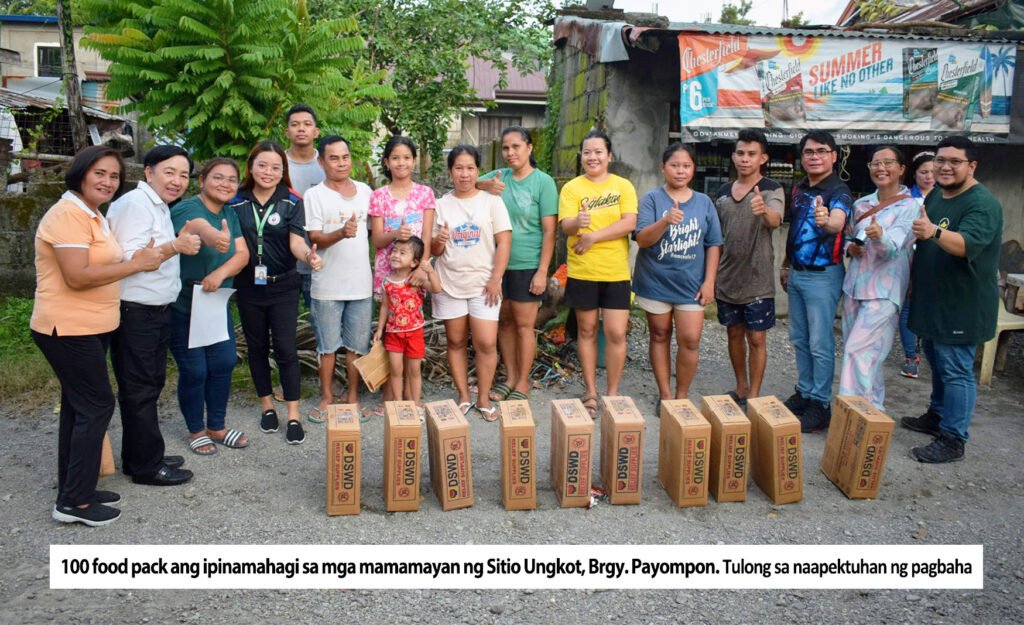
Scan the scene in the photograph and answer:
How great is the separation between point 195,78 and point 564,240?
3298mm

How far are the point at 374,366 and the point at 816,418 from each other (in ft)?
9.96

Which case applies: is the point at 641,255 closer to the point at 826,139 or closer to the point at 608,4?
the point at 826,139

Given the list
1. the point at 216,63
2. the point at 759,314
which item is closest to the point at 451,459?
the point at 759,314

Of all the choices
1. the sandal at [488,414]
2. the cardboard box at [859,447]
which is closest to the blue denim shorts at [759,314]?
the cardboard box at [859,447]

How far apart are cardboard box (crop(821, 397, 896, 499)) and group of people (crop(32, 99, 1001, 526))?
0.78 m

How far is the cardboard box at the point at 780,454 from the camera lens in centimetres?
392

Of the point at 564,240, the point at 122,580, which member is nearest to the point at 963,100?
the point at 564,240

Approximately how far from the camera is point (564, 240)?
675 centimetres

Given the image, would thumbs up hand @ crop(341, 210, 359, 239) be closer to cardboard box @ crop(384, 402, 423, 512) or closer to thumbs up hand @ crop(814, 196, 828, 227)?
cardboard box @ crop(384, 402, 423, 512)

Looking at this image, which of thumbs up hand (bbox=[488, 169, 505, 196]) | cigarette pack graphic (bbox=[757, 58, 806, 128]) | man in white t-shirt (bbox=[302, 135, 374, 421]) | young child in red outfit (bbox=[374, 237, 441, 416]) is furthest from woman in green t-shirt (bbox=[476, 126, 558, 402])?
cigarette pack graphic (bbox=[757, 58, 806, 128])

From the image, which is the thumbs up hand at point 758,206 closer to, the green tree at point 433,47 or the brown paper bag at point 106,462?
the brown paper bag at point 106,462

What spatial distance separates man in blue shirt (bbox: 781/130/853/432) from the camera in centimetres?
491

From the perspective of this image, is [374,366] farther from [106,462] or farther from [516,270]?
[106,462]

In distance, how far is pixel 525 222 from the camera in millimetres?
5234
